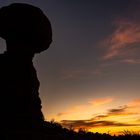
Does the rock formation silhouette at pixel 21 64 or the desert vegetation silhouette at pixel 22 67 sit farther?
the rock formation silhouette at pixel 21 64

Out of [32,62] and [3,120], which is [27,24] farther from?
[3,120]

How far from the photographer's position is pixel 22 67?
105 feet

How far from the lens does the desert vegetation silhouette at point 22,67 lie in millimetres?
29406

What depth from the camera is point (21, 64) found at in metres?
32.2

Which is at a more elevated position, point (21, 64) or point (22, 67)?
point (21, 64)

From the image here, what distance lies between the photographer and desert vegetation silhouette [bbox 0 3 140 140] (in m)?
29.4

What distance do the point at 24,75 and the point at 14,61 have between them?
5.09 ft

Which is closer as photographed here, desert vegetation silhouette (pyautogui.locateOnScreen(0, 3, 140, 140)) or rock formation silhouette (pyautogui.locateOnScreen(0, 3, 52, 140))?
desert vegetation silhouette (pyautogui.locateOnScreen(0, 3, 140, 140))

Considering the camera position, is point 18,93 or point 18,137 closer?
point 18,137

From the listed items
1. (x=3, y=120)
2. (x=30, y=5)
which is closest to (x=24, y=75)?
(x=3, y=120)

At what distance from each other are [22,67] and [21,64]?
30 centimetres

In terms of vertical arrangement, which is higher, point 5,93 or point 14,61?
point 14,61

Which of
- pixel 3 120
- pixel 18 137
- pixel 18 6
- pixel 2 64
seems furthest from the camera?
pixel 18 6

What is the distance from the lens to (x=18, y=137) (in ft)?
68.9
